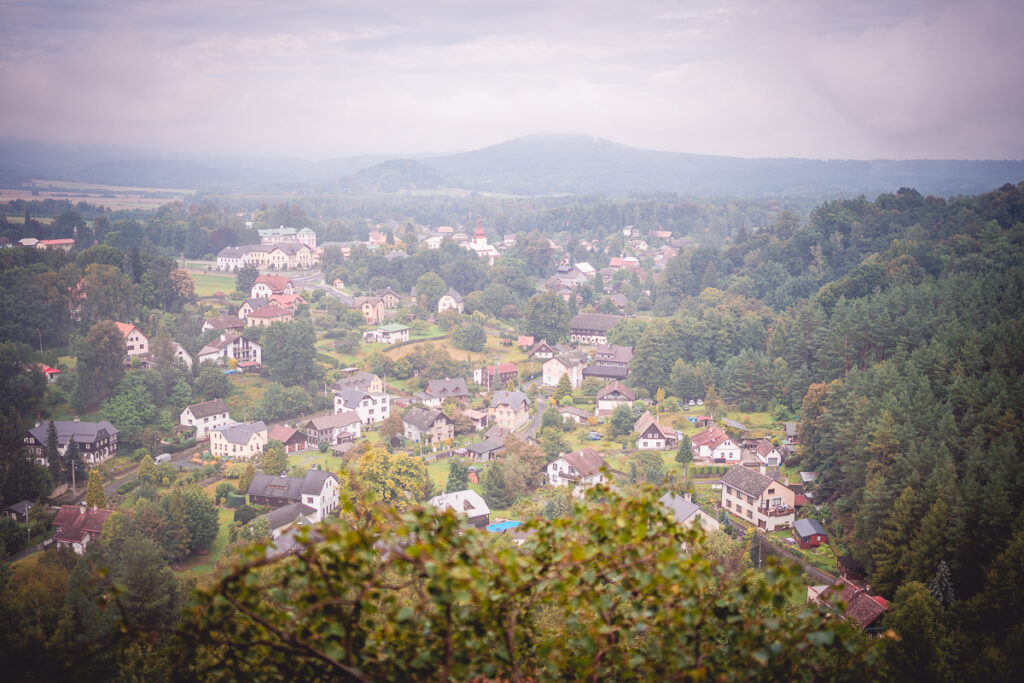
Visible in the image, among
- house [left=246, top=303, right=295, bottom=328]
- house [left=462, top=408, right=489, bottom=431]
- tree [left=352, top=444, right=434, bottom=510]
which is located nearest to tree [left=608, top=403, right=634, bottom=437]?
house [left=462, top=408, right=489, bottom=431]

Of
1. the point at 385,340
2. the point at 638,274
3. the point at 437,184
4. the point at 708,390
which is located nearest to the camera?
the point at 708,390

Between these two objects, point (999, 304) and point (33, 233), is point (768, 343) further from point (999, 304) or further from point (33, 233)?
point (33, 233)

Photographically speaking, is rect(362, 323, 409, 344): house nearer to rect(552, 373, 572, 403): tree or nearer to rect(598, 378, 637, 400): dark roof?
rect(552, 373, 572, 403): tree

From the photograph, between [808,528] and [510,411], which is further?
[510,411]

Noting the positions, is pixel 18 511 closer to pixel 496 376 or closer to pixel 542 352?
Result: pixel 496 376

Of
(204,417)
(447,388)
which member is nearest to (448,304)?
(447,388)

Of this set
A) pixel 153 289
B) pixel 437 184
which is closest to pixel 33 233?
pixel 153 289
